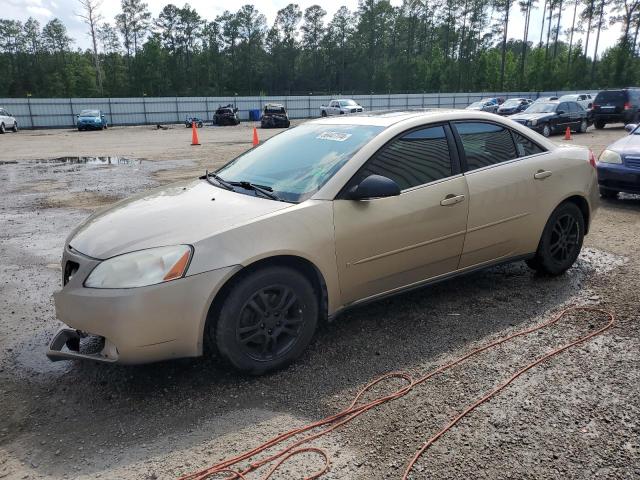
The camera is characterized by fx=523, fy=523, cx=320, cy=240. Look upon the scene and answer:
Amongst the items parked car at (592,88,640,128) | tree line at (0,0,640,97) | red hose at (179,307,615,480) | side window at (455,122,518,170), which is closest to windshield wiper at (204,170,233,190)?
red hose at (179,307,615,480)

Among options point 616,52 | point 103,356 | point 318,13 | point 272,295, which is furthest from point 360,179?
point 318,13

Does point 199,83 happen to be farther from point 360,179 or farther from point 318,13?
point 360,179

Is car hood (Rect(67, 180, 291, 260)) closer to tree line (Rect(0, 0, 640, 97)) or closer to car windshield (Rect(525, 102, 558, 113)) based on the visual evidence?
car windshield (Rect(525, 102, 558, 113))

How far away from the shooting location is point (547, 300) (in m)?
4.51

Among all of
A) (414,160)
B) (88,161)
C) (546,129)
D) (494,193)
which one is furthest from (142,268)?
(546,129)

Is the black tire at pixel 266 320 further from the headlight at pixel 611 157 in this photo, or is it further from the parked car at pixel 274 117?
the parked car at pixel 274 117

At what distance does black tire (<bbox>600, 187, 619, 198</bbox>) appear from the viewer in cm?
856

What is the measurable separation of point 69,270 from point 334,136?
2102 mm

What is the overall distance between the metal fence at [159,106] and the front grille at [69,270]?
37504mm

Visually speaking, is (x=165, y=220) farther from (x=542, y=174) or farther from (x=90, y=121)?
(x=90, y=121)

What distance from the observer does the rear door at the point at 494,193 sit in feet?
13.7

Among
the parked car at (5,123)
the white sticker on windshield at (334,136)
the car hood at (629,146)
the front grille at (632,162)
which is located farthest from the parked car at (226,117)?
the white sticker on windshield at (334,136)

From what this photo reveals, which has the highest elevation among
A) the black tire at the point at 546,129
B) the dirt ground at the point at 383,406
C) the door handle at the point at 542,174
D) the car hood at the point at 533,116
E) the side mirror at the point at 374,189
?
the side mirror at the point at 374,189

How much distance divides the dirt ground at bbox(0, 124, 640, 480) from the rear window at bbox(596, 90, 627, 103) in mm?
23369
